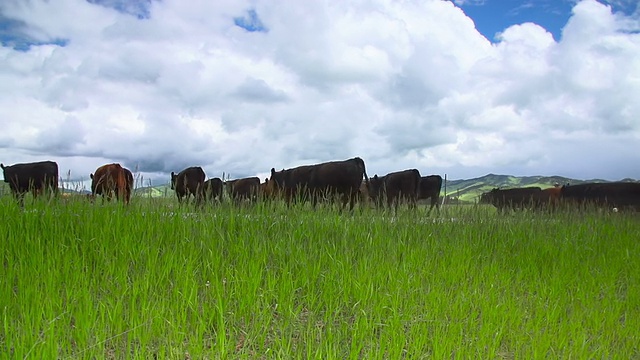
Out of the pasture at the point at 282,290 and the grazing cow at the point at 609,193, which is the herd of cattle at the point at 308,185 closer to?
the grazing cow at the point at 609,193

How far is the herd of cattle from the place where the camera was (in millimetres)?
9596

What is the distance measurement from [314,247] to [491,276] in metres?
2.64

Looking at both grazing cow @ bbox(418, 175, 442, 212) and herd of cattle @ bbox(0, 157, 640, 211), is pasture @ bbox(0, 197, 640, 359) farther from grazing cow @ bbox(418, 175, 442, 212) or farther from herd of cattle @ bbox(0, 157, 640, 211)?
grazing cow @ bbox(418, 175, 442, 212)

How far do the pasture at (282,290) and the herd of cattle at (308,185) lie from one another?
1252 millimetres

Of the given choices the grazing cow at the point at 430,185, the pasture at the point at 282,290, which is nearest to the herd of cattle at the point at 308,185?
the grazing cow at the point at 430,185

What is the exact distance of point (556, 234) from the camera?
10.5 metres

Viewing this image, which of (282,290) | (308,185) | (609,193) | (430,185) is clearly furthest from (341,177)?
(609,193)

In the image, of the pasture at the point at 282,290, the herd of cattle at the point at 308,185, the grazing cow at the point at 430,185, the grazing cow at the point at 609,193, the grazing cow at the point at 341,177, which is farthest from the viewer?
the grazing cow at the point at 430,185

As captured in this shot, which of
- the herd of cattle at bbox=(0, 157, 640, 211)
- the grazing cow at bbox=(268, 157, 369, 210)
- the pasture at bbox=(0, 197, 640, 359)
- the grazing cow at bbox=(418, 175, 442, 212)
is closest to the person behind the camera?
the pasture at bbox=(0, 197, 640, 359)

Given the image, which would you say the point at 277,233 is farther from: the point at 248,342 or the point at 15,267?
the point at 15,267

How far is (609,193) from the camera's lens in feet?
84.5

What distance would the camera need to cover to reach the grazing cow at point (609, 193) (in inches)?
956

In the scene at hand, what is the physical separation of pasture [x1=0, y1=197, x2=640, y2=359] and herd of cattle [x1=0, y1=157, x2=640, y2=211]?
4.11 ft

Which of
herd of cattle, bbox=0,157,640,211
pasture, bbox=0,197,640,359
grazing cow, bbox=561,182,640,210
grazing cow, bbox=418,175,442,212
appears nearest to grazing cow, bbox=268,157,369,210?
herd of cattle, bbox=0,157,640,211
